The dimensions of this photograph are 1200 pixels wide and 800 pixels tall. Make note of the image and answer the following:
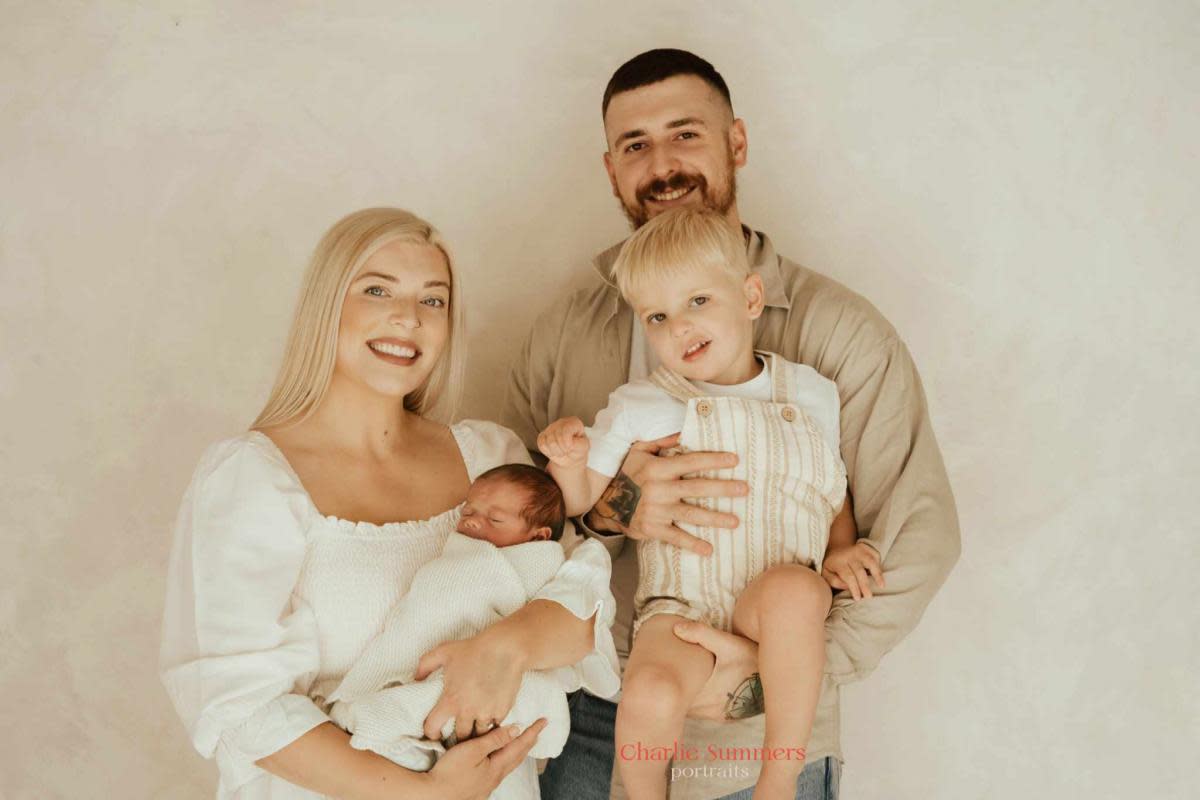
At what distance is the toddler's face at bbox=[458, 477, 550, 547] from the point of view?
2053 millimetres

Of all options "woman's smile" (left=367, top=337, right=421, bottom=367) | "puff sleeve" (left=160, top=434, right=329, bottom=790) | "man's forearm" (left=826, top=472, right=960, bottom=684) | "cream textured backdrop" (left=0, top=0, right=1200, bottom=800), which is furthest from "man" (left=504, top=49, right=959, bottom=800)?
"puff sleeve" (left=160, top=434, right=329, bottom=790)

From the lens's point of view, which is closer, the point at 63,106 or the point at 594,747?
the point at 594,747

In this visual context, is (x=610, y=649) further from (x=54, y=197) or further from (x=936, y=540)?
(x=54, y=197)

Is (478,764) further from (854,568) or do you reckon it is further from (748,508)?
(854,568)

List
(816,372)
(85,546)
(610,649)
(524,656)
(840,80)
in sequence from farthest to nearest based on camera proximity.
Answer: (840,80), (85,546), (816,372), (610,649), (524,656)

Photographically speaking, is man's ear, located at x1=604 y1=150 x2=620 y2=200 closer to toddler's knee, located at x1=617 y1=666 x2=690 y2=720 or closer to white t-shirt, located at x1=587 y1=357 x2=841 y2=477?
white t-shirt, located at x1=587 y1=357 x2=841 y2=477

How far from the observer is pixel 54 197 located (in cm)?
279

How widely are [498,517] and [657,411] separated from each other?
39 centimetres

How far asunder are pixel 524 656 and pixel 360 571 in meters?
0.35

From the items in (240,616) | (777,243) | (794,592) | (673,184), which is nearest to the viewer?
(240,616)

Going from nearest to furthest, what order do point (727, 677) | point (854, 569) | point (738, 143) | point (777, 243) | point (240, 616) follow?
point (240, 616)
point (727, 677)
point (854, 569)
point (738, 143)
point (777, 243)

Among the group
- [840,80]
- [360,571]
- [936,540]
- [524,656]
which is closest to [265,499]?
[360,571]

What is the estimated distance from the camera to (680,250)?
2154 mm

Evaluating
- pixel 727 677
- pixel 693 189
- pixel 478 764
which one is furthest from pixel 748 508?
pixel 693 189
